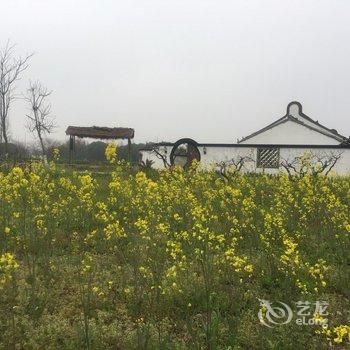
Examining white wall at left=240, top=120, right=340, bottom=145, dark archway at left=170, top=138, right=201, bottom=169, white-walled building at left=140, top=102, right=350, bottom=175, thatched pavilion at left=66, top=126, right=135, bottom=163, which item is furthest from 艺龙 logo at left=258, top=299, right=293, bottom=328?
white wall at left=240, top=120, right=340, bottom=145

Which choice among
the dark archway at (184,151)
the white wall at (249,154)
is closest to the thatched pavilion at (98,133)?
the white wall at (249,154)

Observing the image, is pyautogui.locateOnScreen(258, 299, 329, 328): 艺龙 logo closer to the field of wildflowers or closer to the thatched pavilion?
the field of wildflowers

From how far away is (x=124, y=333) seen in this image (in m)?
4.43

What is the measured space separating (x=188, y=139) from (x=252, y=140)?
19.8ft

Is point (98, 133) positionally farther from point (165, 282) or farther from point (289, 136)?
point (165, 282)

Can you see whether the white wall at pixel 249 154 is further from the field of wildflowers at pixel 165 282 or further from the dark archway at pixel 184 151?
the field of wildflowers at pixel 165 282

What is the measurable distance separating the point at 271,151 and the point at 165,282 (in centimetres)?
2283

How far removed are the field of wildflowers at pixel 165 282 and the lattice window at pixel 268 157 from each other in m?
18.5

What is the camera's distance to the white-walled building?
25703 millimetres

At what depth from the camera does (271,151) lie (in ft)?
89.4

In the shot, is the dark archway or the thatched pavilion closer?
the dark archway

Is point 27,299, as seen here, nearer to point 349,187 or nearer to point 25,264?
point 25,264

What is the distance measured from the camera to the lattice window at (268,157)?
1052 inches

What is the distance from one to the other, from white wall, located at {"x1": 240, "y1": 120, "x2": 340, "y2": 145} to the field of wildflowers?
72.9 ft
